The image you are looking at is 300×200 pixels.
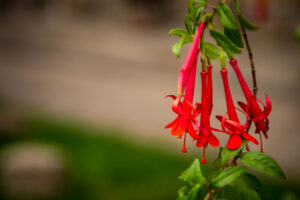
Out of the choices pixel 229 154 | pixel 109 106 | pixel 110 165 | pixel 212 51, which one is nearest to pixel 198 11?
pixel 212 51

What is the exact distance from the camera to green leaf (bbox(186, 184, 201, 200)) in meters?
1.02

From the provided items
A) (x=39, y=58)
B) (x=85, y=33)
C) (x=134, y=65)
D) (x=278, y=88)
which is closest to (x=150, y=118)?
(x=278, y=88)

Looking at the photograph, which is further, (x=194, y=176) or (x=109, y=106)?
(x=109, y=106)

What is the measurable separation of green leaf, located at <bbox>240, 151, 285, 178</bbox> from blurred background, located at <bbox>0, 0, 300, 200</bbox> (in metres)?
0.44

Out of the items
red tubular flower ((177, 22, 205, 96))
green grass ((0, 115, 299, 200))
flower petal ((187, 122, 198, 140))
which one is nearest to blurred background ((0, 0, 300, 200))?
green grass ((0, 115, 299, 200))

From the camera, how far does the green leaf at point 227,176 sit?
0.97m

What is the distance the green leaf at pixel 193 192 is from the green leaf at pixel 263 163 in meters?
0.14

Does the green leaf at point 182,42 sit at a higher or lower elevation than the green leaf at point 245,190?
higher

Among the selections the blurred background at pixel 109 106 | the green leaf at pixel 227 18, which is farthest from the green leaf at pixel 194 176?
the blurred background at pixel 109 106

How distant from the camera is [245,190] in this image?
1008 millimetres

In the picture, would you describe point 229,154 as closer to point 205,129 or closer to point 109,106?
point 205,129

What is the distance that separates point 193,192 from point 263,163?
0.19 metres

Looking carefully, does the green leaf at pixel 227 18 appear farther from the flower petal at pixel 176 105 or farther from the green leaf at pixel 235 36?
the flower petal at pixel 176 105

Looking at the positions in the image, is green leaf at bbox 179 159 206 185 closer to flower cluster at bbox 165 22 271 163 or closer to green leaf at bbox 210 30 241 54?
flower cluster at bbox 165 22 271 163
